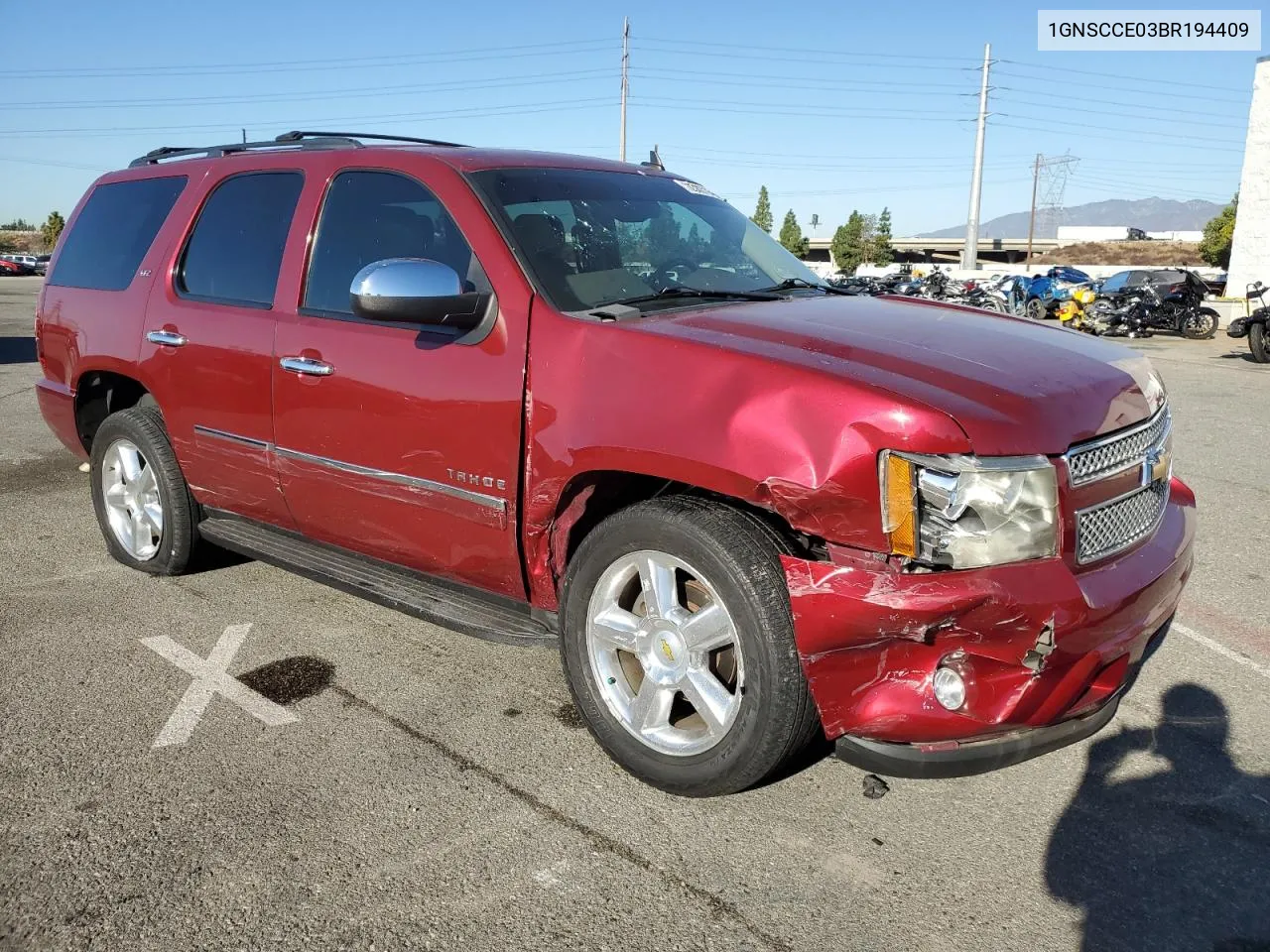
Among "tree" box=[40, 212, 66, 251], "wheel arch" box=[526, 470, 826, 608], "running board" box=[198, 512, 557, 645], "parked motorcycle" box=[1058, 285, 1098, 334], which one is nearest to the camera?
"wheel arch" box=[526, 470, 826, 608]

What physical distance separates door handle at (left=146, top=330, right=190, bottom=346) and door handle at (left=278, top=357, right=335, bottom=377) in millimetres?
748

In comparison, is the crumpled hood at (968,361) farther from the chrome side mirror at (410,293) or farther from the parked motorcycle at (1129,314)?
the parked motorcycle at (1129,314)

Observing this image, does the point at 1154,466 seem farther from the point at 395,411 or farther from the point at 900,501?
the point at 395,411

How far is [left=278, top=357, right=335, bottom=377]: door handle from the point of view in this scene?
3598 millimetres

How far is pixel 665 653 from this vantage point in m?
2.89

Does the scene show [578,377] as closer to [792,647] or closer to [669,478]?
[669,478]

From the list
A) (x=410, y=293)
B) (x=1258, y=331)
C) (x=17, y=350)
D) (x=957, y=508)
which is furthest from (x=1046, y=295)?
(x=957, y=508)

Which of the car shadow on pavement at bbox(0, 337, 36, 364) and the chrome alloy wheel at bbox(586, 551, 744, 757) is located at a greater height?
the chrome alloy wheel at bbox(586, 551, 744, 757)

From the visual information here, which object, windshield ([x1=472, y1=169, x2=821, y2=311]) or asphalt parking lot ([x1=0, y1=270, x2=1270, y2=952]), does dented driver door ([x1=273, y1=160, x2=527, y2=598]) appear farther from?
asphalt parking lot ([x1=0, y1=270, x2=1270, y2=952])

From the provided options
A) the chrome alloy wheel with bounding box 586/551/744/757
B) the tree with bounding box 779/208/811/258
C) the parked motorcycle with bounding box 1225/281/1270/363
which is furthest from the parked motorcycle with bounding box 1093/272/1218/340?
the tree with bounding box 779/208/811/258

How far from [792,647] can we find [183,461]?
3.04m

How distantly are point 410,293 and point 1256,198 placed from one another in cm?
3272

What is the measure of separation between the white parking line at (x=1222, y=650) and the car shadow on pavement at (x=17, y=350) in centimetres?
1475

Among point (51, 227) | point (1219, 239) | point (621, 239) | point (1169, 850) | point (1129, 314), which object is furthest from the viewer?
point (51, 227)
